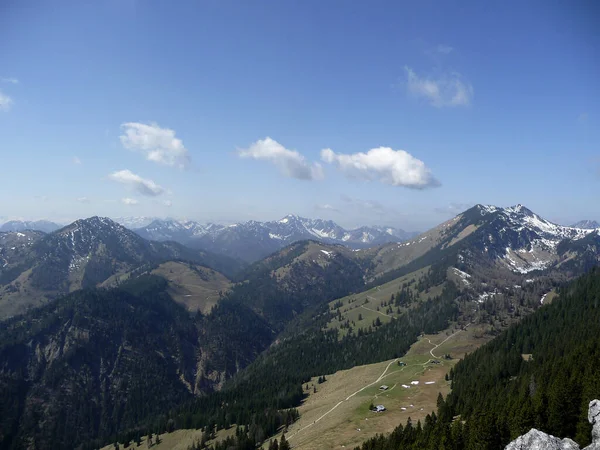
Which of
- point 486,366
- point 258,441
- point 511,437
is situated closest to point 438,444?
point 511,437

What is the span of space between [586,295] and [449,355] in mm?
76991

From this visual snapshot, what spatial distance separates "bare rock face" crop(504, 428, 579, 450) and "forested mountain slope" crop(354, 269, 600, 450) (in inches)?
518

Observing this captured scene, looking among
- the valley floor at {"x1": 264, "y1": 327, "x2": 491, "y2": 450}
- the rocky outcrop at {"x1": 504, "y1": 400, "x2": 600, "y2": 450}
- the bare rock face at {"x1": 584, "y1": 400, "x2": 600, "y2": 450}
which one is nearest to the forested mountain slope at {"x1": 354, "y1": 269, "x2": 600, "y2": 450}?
the bare rock face at {"x1": 584, "y1": 400, "x2": 600, "y2": 450}

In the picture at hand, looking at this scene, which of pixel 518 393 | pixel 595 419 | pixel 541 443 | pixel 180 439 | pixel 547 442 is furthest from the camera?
pixel 180 439

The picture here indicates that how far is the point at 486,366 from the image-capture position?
429ft

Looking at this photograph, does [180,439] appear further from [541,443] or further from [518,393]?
[541,443]

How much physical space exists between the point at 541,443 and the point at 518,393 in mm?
50024

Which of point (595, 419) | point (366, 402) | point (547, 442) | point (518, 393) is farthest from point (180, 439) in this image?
point (595, 419)

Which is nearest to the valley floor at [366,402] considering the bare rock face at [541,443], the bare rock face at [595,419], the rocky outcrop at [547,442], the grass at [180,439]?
the grass at [180,439]

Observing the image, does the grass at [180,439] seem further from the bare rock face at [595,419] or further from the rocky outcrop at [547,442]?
the bare rock face at [595,419]

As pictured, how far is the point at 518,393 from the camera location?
3620 inches

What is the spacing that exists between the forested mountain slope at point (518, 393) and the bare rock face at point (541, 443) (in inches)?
518

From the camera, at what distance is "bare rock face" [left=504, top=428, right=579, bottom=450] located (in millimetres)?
48312

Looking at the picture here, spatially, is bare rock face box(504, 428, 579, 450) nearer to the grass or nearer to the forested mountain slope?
the forested mountain slope
